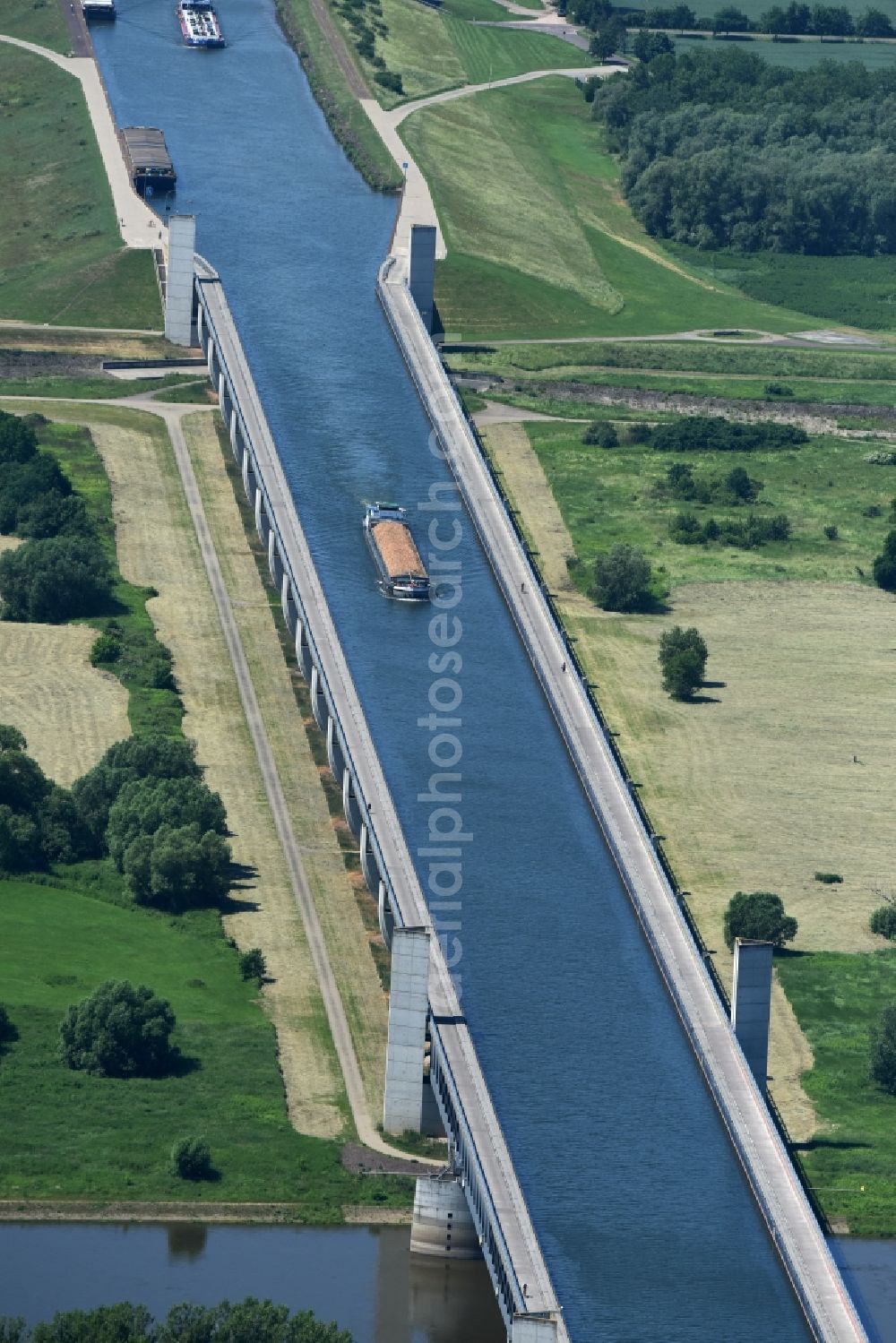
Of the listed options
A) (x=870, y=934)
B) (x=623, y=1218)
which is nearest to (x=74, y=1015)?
(x=623, y=1218)

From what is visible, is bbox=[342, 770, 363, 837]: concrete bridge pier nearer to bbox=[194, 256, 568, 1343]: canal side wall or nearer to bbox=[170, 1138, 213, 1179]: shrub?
bbox=[194, 256, 568, 1343]: canal side wall

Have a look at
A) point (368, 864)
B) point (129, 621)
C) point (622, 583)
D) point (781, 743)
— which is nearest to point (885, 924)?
point (781, 743)

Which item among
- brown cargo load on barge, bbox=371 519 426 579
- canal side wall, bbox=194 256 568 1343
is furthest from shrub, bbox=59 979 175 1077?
brown cargo load on barge, bbox=371 519 426 579

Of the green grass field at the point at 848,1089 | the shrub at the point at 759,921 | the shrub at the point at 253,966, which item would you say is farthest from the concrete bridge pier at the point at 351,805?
the green grass field at the point at 848,1089

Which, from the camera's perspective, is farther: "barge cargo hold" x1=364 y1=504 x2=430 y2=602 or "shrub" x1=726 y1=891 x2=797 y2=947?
"barge cargo hold" x1=364 y1=504 x2=430 y2=602

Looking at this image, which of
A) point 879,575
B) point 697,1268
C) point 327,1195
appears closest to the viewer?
point 697,1268

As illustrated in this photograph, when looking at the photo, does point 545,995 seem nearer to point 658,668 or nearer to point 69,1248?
point 69,1248

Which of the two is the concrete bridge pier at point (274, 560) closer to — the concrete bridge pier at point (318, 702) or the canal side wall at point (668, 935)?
the canal side wall at point (668, 935)
